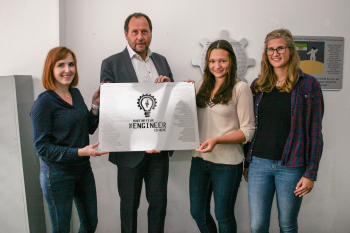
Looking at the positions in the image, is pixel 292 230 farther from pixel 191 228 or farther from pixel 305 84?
pixel 191 228

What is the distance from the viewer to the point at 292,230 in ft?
4.35

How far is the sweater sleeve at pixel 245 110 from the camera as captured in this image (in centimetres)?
134

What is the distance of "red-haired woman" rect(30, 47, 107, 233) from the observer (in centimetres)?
121

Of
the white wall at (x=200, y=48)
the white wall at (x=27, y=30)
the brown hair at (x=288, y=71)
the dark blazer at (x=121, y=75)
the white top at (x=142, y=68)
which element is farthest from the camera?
the white wall at (x=200, y=48)

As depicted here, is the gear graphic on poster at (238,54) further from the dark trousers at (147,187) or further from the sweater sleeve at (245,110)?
the dark trousers at (147,187)

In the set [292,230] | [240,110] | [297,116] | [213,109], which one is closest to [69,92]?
[213,109]

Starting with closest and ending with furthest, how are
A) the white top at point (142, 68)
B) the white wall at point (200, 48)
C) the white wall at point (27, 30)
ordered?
the white top at point (142, 68)
the white wall at point (27, 30)
the white wall at point (200, 48)

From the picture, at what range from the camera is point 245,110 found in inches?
53.4

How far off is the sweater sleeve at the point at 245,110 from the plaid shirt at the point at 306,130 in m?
0.21

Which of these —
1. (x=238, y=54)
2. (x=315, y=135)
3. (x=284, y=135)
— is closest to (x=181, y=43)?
(x=238, y=54)

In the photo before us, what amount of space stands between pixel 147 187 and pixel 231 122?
0.72m

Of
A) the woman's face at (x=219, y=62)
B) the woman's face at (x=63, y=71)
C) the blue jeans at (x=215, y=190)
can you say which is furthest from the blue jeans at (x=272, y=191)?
the woman's face at (x=63, y=71)

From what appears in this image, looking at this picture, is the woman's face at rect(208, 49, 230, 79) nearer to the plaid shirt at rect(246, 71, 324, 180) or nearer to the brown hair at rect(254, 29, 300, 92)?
the brown hair at rect(254, 29, 300, 92)

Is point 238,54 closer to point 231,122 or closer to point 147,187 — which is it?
point 231,122
